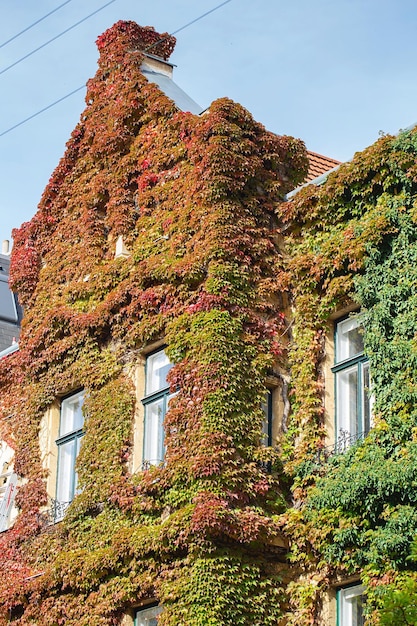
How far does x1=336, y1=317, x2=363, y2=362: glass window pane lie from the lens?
2128cm

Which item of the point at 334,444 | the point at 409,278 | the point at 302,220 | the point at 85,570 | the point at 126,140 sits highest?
the point at 126,140

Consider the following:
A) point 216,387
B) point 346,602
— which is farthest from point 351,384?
point 346,602

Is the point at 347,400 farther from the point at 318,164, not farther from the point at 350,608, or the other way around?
the point at 318,164

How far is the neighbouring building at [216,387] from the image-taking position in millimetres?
19625

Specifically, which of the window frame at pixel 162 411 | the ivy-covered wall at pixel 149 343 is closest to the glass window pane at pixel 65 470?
the ivy-covered wall at pixel 149 343

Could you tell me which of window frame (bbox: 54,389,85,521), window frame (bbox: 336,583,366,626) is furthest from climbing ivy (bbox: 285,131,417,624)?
window frame (bbox: 54,389,85,521)

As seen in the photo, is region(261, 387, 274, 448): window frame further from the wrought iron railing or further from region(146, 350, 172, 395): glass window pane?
region(146, 350, 172, 395): glass window pane

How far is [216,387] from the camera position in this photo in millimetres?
20844

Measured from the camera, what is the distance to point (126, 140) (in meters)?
26.4

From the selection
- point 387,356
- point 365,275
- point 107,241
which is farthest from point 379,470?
point 107,241

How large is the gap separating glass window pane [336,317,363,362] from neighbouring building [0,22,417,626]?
32 millimetres

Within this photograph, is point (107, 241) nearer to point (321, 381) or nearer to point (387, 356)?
point (321, 381)

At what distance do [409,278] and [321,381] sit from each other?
252 cm

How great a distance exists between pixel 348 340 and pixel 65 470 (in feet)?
22.7
